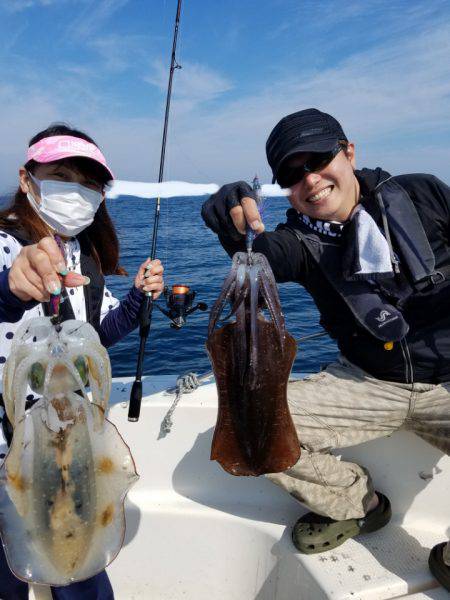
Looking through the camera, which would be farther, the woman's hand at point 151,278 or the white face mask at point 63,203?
the woman's hand at point 151,278

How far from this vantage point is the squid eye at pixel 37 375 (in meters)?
1.91

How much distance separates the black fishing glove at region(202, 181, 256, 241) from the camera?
9.34 feet

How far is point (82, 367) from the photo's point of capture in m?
1.98

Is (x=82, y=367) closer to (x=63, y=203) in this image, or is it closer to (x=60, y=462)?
(x=60, y=462)

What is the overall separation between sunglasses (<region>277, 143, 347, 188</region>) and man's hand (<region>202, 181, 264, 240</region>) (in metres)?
0.62

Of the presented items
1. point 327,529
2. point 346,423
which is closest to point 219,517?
point 327,529

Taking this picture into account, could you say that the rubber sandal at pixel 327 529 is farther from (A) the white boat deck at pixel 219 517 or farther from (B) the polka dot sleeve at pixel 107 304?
(B) the polka dot sleeve at pixel 107 304

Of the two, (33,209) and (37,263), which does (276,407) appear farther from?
(33,209)

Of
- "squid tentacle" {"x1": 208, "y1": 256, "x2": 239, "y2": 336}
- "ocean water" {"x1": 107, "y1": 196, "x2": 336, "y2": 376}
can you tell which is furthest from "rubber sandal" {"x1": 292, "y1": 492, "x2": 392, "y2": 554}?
"ocean water" {"x1": 107, "y1": 196, "x2": 336, "y2": 376}

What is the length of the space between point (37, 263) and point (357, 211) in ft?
8.34

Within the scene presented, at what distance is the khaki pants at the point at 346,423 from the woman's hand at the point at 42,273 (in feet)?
7.56

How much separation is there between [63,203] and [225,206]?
3.52 feet

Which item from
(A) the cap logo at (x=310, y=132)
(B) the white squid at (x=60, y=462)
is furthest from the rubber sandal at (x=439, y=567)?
(A) the cap logo at (x=310, y=132)

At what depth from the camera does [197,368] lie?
9.61 metres
